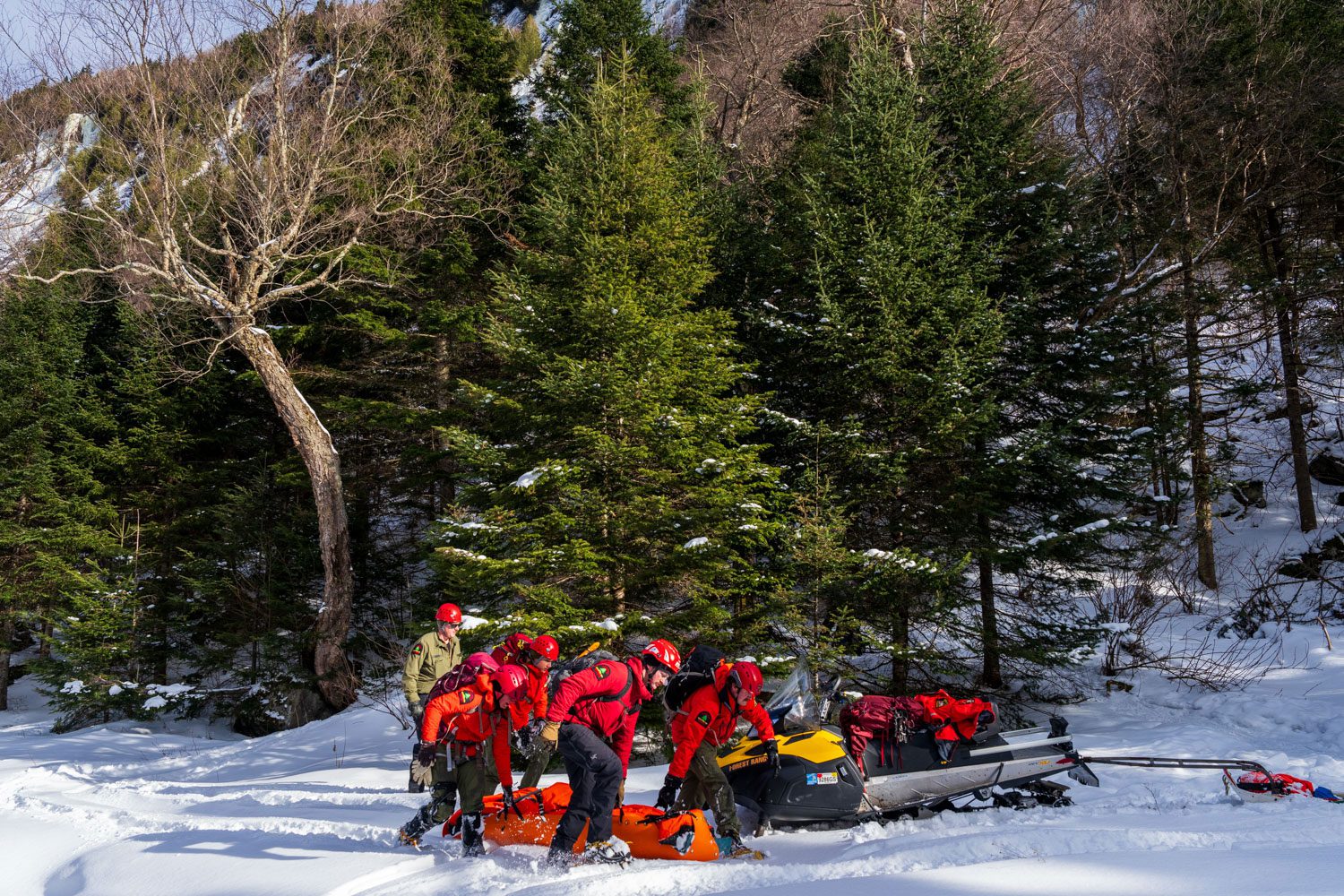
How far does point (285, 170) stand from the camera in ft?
48.8

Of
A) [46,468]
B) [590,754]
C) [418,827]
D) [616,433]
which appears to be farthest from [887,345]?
[46,468]

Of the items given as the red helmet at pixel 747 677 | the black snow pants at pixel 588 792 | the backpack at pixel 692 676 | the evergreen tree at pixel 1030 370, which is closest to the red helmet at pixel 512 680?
the black snow pants at pixel 588 792

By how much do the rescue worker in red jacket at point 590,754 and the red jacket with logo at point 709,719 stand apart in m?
0.55

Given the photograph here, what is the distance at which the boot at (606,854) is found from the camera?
560cm

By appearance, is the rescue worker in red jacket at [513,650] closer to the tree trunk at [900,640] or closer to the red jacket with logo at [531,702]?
the red jacket with logo at [531,702]

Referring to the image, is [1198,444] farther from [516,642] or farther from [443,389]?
[443,389]

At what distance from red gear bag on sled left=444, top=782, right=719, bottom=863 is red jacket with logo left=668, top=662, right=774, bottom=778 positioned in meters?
0.40

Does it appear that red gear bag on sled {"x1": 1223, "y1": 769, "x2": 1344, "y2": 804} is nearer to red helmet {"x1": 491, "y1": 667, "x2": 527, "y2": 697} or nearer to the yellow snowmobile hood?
the yellow snowmobile hood

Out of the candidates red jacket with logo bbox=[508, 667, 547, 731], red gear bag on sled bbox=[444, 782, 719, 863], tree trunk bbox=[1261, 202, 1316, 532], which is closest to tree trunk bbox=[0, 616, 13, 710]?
red gear bag on sled bbox=[444, 782, 719, 863]

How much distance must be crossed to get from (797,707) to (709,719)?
907mm

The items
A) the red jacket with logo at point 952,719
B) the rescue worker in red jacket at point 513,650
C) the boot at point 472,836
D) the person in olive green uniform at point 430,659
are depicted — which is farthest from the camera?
the person in olive green uniform at point 430,659

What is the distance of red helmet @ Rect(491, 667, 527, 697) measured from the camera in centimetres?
616

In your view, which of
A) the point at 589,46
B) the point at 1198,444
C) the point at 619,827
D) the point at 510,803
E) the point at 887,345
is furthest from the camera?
the point at 589,46

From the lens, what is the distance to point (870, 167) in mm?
12891
